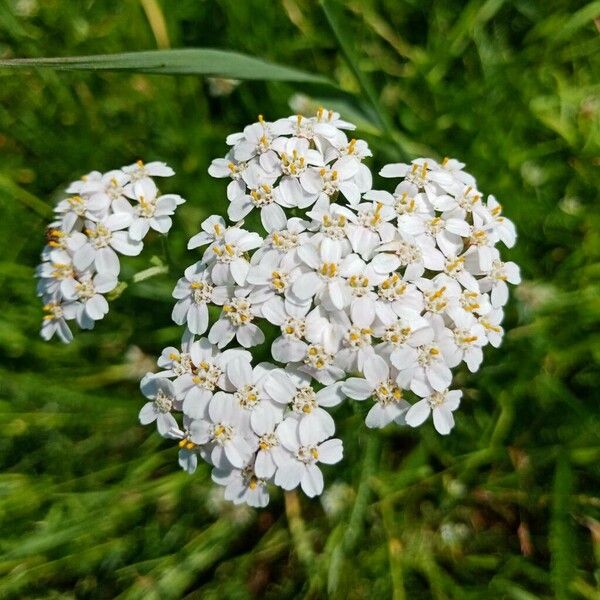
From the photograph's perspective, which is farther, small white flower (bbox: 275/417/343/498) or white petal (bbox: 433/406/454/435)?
white petal (bbox: 433/406/454/435)

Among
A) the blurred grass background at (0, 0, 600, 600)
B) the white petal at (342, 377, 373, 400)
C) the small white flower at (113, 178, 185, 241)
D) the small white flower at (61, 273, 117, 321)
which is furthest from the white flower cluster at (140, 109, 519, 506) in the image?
the blurred grass background at (0, 0, 600, 600)

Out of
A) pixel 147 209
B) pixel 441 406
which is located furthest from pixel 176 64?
pixel 441 406

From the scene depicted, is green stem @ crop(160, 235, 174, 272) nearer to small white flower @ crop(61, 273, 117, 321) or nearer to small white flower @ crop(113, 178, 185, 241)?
small white flower @ crop(113, 178, 185, 241)

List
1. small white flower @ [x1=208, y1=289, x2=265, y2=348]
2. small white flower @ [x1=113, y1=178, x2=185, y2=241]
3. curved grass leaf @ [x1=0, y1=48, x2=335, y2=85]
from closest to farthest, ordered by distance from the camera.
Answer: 1. small white flower @ [x1=208, y1=289, x2=265, y2=348]
2. curved grass leaf @ [x1=0, y1=48, x2=335, y2=85]
3. small white flower @ [x1=113, y1=178, x2=185, y2=241]

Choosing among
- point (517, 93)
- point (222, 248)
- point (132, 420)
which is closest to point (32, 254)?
point (132, 420)

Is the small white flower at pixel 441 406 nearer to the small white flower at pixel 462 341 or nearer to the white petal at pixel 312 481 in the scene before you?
the small white flower at pixel 462 341

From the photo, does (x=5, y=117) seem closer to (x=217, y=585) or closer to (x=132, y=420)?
(x=132, y=420)

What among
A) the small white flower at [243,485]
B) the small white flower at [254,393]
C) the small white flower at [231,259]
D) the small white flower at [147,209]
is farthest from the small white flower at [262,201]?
the small white flower at [243,485]
